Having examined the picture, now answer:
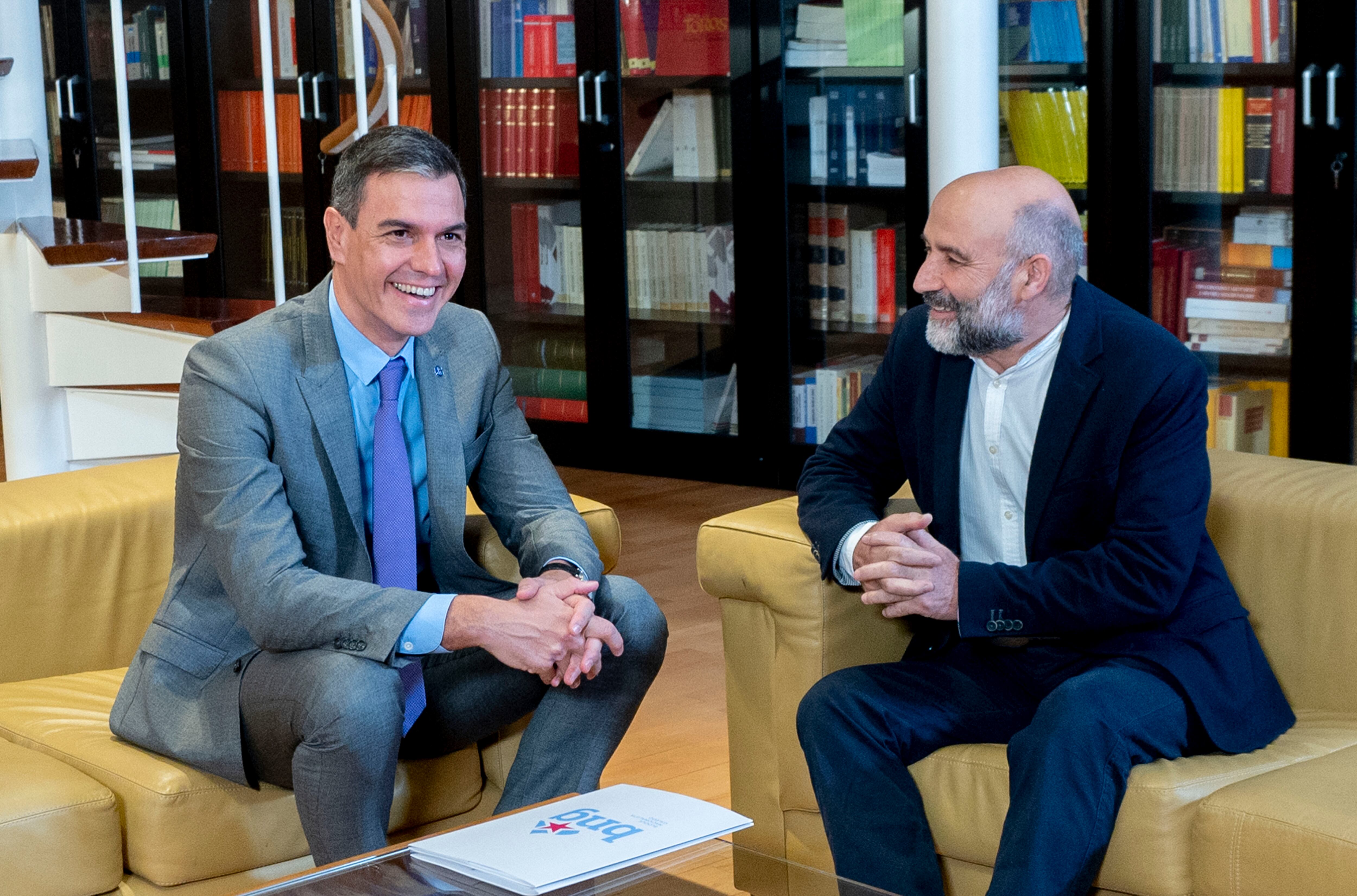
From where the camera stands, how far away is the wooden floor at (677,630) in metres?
2.96

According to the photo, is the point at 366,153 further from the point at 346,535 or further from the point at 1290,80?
the point at 1290,80

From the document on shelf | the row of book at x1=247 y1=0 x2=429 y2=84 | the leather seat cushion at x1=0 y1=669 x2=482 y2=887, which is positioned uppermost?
the row of book at x1=247 y1=0 x2=429 y2=84

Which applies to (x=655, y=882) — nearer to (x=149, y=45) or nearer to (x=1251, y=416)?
(x=1251, y=416)

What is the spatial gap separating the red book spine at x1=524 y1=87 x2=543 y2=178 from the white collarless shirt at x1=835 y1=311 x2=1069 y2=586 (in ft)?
11.7

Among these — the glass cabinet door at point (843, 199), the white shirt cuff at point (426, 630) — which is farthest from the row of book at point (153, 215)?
the white shirt cuff at point (426, 630)

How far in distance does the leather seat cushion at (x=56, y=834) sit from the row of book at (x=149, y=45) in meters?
5.21

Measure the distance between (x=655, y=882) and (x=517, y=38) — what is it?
436 centimetres

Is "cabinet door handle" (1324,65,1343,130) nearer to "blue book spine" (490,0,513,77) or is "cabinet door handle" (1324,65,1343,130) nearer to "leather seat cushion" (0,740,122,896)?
"blue book spine" (490,0,513,77)

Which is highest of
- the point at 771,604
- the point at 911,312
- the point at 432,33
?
the point at 432,33

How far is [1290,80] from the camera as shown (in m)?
4.11

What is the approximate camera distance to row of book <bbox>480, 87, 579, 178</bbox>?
552cm

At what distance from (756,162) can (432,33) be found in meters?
1.42

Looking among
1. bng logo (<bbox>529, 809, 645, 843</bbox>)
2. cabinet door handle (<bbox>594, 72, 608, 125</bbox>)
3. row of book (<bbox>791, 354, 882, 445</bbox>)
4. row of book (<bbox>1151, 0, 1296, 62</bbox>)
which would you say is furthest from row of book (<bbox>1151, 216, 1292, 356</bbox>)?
bng logo (<bbox>529, 809, 645, 843</bbox>)

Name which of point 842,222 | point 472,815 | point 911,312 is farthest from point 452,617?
point 842,222
